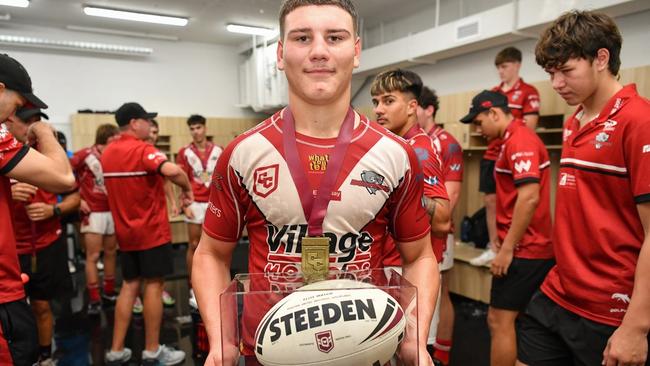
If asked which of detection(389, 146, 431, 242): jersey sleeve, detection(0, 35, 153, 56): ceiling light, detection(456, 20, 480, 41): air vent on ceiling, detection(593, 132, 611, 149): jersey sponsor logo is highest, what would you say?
detection(0, 35, 153, 56): ceiling light

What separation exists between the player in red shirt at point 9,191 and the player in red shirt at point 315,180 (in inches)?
34.4

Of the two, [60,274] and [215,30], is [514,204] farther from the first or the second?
[215,30]

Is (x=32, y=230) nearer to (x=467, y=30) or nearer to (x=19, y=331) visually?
(x=19, y=331)

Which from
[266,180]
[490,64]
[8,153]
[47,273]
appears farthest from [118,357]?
[490,64]

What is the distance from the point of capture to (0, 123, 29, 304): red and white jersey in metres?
1.41

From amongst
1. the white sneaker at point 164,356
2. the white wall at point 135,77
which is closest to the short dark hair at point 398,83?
the white sneaker at point 164,356

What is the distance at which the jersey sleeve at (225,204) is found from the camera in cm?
100

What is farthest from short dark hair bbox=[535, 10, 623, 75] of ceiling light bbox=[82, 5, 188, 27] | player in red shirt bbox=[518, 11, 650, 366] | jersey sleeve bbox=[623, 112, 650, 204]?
ceiling light bbox=[82, 5, 188, 27]

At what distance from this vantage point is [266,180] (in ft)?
3.13

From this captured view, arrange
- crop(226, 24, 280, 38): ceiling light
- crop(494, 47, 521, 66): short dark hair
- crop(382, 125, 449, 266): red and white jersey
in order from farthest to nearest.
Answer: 1. crop(226, 24, 280, 38): ceiling light
2. crop(494, 47, 521, 66): short dark hair
3. crop(382, 125, 449, 266): red and white jersey

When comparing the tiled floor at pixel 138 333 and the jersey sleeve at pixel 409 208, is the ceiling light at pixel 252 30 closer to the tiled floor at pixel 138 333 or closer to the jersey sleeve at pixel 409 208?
the tiled floor at pixel 138 333

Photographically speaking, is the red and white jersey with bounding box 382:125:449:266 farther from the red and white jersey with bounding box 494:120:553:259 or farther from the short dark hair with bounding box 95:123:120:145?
the short dark hair with bounding box 95:123:120:145

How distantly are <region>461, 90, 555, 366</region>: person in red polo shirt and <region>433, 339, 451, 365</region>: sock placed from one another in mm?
551

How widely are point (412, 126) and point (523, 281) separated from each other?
983 mm
